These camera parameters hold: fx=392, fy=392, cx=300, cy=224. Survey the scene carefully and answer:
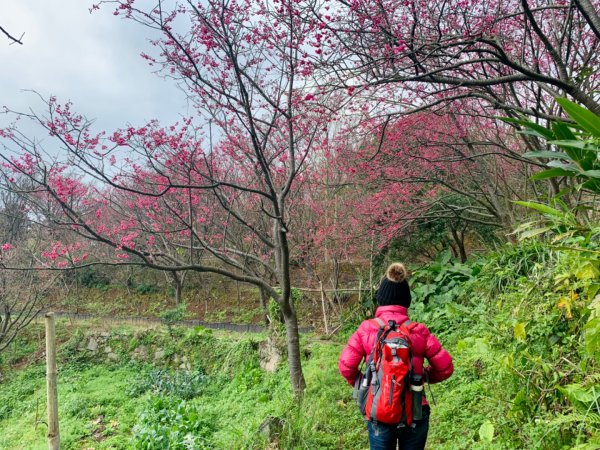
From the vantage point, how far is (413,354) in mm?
2113

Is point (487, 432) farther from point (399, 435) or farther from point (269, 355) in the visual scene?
point (269, 355)

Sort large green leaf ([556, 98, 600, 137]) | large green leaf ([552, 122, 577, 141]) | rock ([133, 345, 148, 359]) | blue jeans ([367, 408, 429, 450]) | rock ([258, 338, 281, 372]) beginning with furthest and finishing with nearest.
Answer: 1. rock ([133, 345, 148, 359])
2. rock ([258, 338, 281, 372])
3. large green leaf ([552, 122, 577, 141])
4. blue jeans ([367, 408, 429, 450])
5. large green leaf ([556, 98, 600, 137])

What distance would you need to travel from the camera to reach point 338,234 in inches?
315

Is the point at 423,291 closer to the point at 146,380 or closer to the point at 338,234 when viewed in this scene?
the point at 338,234

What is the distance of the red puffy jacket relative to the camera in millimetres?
2137

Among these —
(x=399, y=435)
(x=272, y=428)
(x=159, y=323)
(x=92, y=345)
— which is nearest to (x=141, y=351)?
(x=92, y=345)

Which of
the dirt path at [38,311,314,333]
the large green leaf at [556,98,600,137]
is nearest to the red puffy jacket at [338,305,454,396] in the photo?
the large green leaf at [556,98,600,137]

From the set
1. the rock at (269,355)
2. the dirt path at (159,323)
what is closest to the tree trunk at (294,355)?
the rock at (269,355)

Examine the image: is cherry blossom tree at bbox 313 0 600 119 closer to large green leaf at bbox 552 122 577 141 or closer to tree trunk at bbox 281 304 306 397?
large green leaf at bbox 552 122 577 141

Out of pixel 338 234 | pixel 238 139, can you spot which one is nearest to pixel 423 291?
pixel 338 234

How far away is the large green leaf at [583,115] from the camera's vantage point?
191cm

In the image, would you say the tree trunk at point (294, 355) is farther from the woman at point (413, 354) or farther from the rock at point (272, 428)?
the woman at point (413, 354)

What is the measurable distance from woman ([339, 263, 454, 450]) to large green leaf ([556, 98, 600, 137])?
3.82ft

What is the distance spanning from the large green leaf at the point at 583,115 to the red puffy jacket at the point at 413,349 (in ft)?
4.29
